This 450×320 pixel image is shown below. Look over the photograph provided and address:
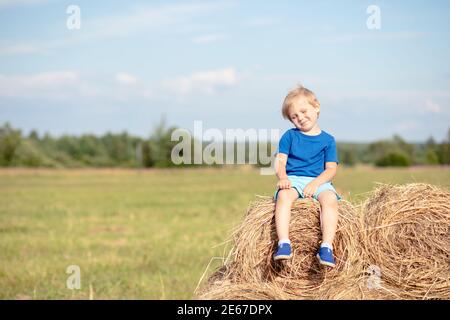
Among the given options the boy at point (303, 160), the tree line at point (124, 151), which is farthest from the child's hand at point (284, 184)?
the tree line at point (124, 151)

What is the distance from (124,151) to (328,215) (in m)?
84.4

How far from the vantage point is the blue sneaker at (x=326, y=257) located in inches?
187

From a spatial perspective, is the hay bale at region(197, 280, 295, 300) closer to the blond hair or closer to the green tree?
the blond hair

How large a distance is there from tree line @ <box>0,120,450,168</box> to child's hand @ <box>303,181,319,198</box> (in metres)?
55.9

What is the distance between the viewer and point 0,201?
27.8 metres

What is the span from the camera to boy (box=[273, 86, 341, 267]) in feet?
16.6

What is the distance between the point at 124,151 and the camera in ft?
289

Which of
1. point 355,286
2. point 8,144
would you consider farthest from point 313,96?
point 8,144

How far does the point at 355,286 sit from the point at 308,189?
82 centimetres

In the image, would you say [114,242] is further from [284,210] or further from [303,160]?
[284,210]

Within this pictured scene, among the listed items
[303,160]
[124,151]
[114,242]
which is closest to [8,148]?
[124,151]
